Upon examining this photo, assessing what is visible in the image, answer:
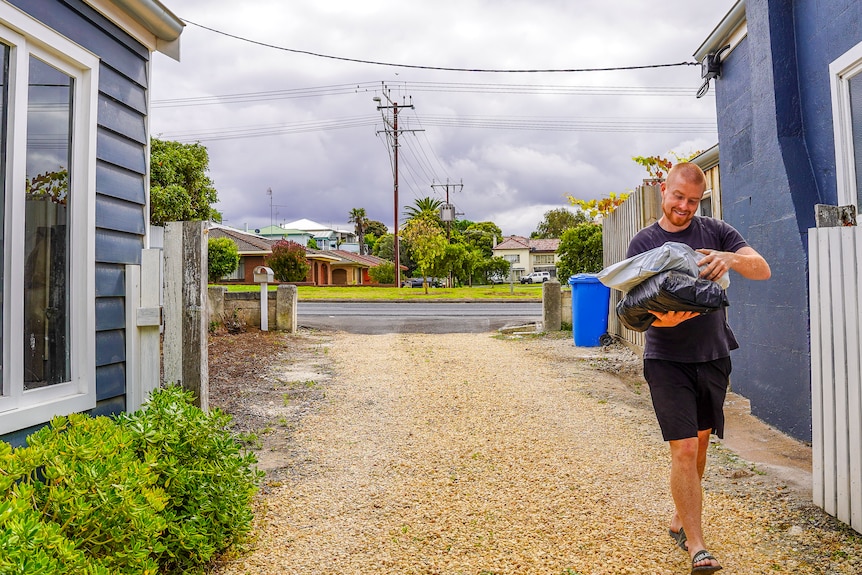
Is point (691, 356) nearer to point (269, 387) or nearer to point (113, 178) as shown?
point (113, 178)

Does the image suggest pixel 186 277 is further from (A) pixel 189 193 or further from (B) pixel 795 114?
(A) pixel 189 193

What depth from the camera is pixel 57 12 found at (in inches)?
138

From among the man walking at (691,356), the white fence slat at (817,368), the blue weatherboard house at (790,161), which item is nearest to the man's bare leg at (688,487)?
the man walking at (691,356)

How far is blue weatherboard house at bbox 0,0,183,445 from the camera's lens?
3227mm

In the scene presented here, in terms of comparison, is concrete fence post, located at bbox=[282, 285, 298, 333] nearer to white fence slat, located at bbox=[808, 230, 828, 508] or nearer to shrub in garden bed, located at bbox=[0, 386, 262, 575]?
shrub in garden bed, located at bbox=[0, 386, 262, 575]

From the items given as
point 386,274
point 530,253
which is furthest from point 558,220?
point 386,274

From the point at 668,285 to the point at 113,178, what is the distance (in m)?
3.32

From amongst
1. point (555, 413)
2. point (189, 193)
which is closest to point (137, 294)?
point (555, 413)

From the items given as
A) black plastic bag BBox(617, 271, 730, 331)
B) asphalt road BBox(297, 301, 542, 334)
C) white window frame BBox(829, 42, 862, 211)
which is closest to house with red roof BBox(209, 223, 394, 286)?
asphalt road BBox(297, 301, 542, 334)

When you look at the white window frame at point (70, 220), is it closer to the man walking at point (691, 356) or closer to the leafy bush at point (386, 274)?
the man walking at point (691, 356)

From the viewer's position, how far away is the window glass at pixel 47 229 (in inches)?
134

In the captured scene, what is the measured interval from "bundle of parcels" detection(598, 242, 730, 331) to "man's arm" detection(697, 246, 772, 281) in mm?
39

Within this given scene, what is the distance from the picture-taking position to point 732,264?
290 cm

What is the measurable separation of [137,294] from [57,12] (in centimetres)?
165
